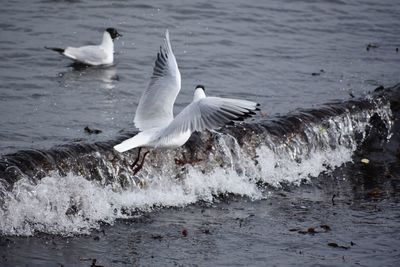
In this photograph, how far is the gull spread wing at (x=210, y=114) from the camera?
830 centimetres

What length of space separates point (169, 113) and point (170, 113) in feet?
0.04

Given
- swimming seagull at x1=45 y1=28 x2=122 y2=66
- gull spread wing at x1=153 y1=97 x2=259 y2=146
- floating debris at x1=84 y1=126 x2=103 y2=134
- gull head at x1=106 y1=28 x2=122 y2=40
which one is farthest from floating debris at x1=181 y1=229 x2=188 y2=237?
gull head at x1=106 y1=28 x2=122 y2=40

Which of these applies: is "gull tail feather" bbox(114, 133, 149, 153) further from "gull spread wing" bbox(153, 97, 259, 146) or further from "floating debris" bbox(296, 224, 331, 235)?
"floating debris" bbox(296, 224, 331, 235)

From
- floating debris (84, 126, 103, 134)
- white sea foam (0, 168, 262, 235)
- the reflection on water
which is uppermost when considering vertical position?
the reflection on water

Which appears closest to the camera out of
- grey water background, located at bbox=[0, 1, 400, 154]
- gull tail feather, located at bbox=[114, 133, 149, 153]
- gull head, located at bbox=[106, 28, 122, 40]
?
gull tail feather, located at bbox=[114, 133, 149, 153]

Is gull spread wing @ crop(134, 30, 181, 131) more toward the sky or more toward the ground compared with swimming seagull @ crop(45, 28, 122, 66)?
more toward the sky

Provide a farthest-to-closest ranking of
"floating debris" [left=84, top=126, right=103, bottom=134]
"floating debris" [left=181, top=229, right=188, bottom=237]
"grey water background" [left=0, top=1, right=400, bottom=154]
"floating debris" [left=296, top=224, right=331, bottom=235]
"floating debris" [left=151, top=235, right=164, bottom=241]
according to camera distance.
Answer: "grey water background" [left=0, top=1, right=400, bottom=154]
"floating debris" [left=84, top=126, right=103, bottom=134]
"floating debris" [left=296, top=224, right=331, bottom=235]
"floating debris" [left=181, top=229, right=188, bottom=237]
"floating debris" [left=151, top=235, right=164, bottom=241]

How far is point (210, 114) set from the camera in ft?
27.7

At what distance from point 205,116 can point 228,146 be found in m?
2.40

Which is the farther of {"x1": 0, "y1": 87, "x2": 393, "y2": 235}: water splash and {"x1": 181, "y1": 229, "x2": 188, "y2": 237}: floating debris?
{"x1": 0, "y1": 87, "x2": 393, "y2": 235}: water splash

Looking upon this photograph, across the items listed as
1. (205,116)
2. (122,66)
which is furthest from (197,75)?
(205,116)

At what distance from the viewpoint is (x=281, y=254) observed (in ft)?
25.8

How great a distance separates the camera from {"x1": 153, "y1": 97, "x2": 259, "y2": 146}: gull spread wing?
27.2ft

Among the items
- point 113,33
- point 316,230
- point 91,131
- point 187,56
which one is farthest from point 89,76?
point 316,230
